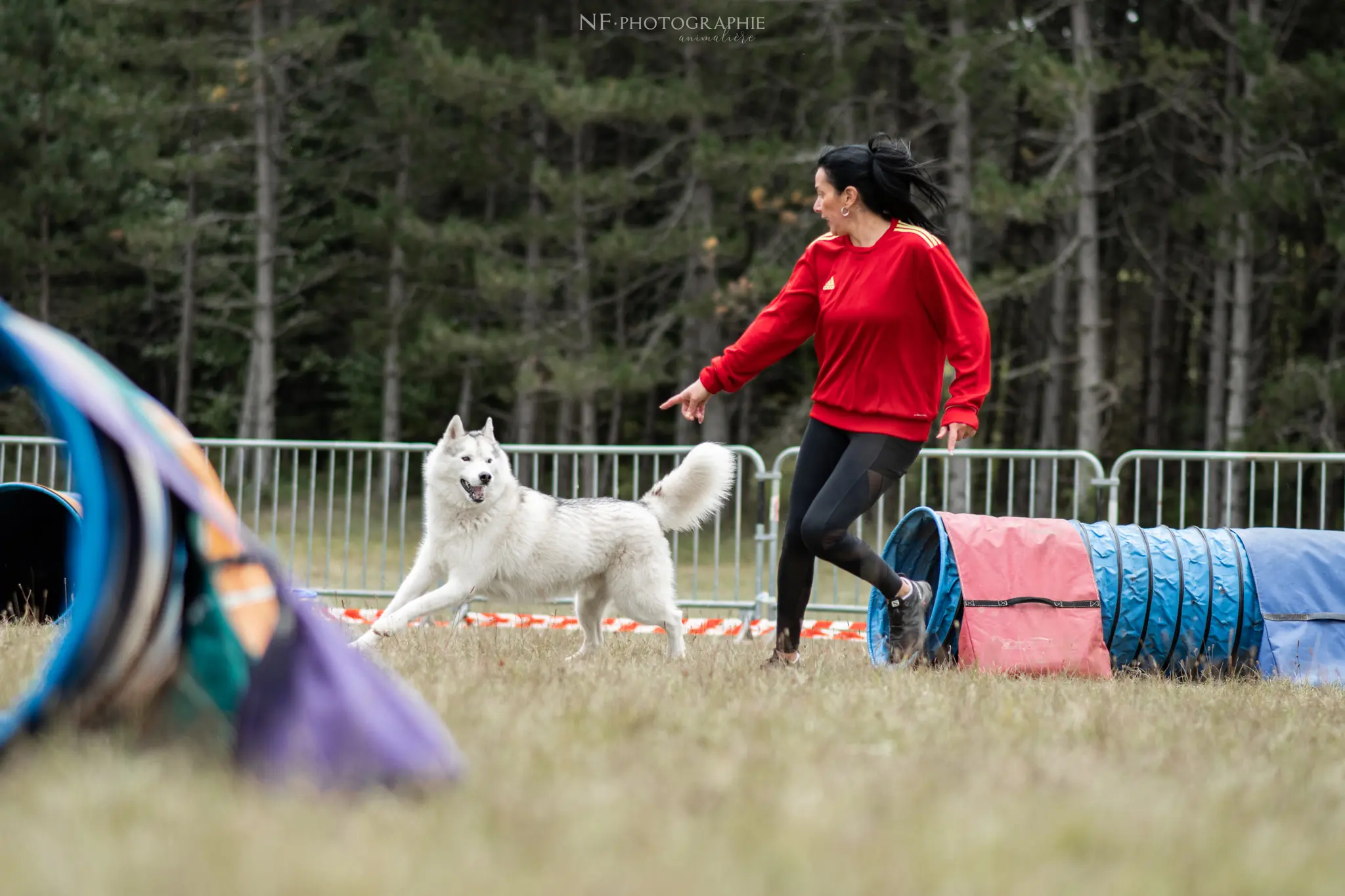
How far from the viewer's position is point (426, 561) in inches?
268

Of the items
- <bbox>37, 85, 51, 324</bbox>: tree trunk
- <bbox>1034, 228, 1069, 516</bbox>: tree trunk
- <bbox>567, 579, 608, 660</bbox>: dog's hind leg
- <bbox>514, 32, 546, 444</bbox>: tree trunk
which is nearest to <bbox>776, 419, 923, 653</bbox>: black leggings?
<bbox>567, 579, 608, 660</bbox>: dog's hind leg

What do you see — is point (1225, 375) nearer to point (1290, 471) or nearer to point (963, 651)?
point (1290, 471)

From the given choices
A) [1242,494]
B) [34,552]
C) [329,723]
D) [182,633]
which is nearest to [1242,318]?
[1242,494]

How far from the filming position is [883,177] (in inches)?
215

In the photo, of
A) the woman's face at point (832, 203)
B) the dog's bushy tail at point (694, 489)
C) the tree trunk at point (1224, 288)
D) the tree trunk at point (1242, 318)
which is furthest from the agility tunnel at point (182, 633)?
the tree trunk at point (1224, 288)

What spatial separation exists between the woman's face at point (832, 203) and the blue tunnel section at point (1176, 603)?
5.09 feet

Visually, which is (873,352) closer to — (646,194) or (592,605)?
(592,605)

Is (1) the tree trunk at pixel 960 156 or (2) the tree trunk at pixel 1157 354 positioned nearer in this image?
(1) the tree trunk at pixel 960 156

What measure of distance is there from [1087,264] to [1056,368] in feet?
11.1

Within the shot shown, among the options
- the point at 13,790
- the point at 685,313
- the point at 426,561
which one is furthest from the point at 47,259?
the point at 13,790

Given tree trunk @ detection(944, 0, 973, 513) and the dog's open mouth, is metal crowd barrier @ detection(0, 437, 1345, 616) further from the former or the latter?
tree trunk @ detection(944, 0, 973, 513)

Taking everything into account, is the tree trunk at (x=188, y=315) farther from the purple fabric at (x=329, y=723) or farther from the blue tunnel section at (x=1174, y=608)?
the purple fabric at (x=329, y=723)

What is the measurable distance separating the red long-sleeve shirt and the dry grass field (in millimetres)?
1502

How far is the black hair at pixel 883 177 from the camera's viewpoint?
5469mm
